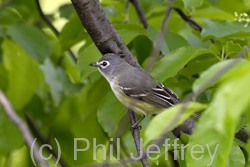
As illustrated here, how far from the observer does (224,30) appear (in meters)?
3.29

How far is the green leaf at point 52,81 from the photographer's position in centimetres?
420

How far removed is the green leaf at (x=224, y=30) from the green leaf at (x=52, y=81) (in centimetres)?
157

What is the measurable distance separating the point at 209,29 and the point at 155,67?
49 centimetres

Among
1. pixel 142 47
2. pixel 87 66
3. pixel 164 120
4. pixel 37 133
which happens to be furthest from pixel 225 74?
pixel 37 133

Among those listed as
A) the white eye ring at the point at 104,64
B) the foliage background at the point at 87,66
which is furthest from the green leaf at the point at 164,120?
the white eye ring at the point at 104,64

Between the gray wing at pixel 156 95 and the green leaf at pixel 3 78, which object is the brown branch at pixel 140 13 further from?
the green leaf at pixel 3 78

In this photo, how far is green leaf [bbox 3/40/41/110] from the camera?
3844mm

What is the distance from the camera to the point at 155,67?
3166 millimetres

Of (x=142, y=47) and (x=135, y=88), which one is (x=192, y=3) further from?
(x=135, y=88)

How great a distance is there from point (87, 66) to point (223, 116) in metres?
2.07

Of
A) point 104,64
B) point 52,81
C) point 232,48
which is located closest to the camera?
point 232,48

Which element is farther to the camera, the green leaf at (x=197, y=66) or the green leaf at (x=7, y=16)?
the green leaf at (x=7, y=16)

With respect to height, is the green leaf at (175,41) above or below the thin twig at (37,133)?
above

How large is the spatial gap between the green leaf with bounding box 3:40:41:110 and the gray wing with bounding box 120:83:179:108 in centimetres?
80
